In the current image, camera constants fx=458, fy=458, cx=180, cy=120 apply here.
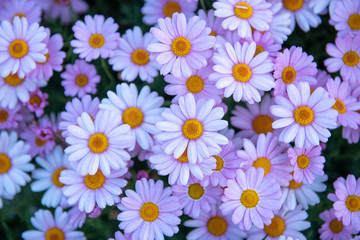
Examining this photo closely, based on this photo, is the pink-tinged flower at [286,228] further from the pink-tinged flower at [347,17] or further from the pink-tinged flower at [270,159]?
the pink-tinged flower at [347,17]

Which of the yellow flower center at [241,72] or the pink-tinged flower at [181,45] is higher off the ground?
the pink-tinged flower at [181,45]

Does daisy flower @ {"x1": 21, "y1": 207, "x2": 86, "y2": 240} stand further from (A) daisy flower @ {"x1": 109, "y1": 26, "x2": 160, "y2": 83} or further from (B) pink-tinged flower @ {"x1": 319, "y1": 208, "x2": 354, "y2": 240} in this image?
(B) pink-tinged flower @ {"x1": 319, "y1": 208, "x2": 354, "y2": 240}

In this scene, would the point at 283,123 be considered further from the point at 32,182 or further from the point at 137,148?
the point at 32,182

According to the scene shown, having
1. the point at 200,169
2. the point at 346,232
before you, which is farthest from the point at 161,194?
the point at 346,232

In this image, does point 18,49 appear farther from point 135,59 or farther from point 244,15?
point 244,15

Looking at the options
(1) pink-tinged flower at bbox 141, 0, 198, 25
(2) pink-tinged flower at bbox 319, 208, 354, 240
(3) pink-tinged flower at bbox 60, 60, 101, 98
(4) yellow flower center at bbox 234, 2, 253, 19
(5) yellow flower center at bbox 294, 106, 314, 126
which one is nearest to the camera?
(5) yellow flower center at bbox 294, 106, 314, 126

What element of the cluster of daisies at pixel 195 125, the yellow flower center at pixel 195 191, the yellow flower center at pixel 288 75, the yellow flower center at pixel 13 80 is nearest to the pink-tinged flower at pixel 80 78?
the cluster of daisies at pixel 195 125

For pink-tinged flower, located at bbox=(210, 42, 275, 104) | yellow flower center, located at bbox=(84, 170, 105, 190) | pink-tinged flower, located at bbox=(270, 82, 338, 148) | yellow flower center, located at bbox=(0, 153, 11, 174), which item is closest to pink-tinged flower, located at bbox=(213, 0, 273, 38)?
pink-tinged flower, located at bbox=(210, 42, 275, 104)
